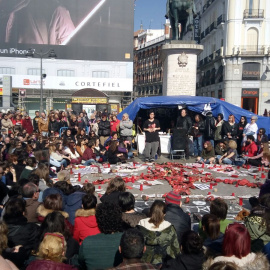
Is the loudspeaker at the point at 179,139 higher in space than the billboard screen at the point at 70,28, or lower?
lower

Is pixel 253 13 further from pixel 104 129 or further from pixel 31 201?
pixel 31 201

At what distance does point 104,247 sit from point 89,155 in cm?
862

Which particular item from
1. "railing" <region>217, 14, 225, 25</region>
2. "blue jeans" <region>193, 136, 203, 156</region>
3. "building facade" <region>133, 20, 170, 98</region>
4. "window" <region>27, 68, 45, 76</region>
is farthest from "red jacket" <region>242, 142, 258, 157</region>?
"building facade" <region>133, 20, 170, 98</region>

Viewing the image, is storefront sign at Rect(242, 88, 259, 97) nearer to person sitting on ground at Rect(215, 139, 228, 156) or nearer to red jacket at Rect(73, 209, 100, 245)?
person sitting on ground at Rect(215, 139, 228, 156)

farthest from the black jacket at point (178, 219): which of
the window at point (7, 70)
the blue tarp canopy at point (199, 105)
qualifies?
the window at point (7, 70)

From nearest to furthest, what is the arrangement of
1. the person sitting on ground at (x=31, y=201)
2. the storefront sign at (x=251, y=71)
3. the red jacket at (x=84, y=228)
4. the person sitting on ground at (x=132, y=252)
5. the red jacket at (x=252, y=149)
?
the person sitting on ground at (x=132, y=252) → the red jacket at (x=84, y=228) → the person sitting on ground at (x=31, y=201) → the red jacket at (x=252, y=149) → the storefront sign at (x=251, y=71)

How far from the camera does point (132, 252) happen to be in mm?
3184

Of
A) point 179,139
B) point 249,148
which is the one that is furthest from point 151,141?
point 249,148

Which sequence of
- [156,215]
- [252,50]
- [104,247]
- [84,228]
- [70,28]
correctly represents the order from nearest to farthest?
[104,247], [156,215], [84,228], [252,50], [70,28]

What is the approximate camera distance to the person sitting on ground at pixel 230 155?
11.8 metres

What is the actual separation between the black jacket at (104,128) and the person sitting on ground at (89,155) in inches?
61.0

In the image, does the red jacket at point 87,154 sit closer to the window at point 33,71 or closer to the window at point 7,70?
the window at point 33,71

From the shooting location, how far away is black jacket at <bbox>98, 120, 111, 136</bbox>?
45.6ft

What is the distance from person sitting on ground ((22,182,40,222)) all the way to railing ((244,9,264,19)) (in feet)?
130
